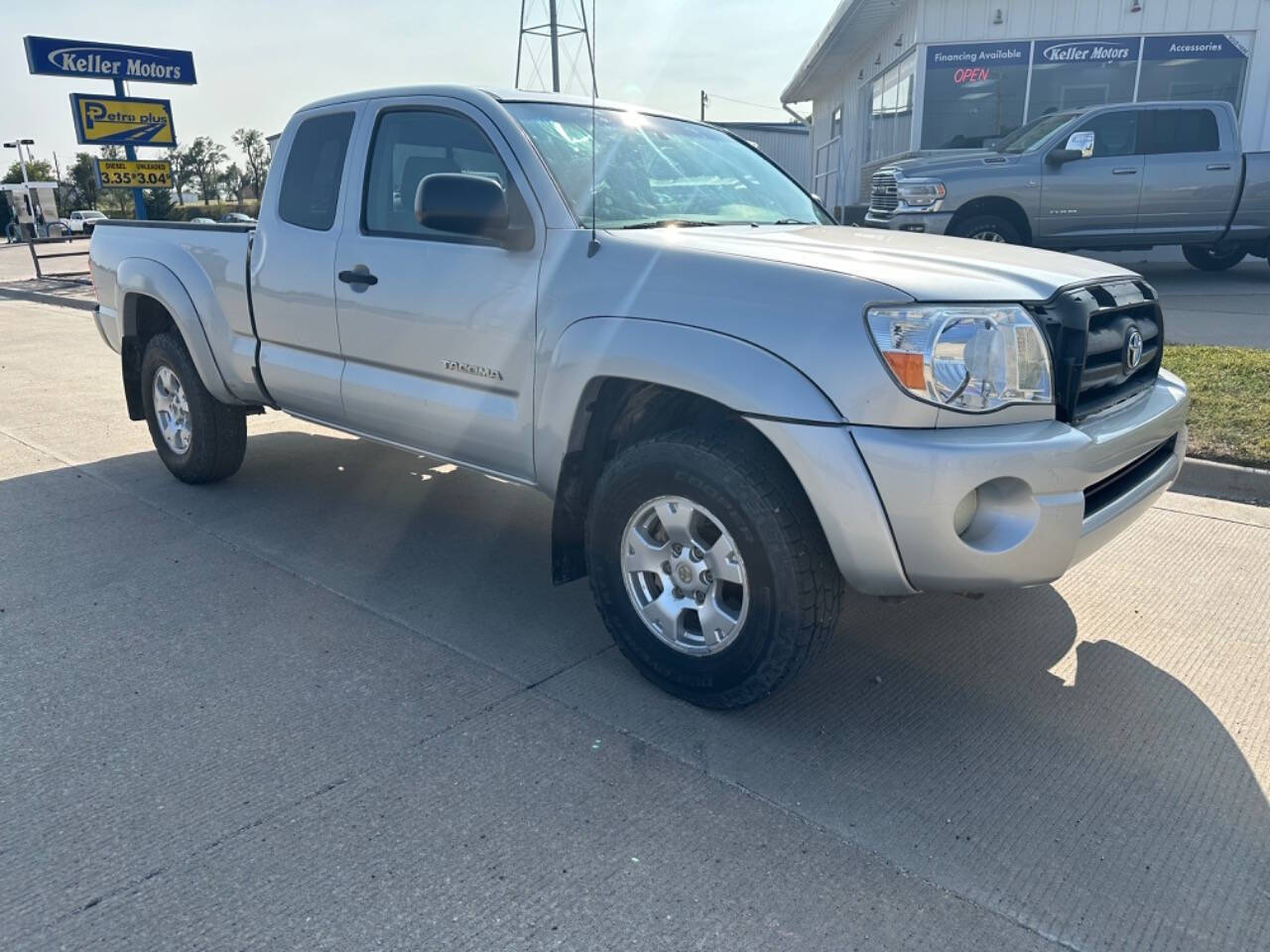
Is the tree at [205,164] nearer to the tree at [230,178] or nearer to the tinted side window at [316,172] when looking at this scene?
the tree at [230,178]

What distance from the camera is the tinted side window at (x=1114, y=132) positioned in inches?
437

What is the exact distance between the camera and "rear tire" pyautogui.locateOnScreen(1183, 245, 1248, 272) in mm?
12914

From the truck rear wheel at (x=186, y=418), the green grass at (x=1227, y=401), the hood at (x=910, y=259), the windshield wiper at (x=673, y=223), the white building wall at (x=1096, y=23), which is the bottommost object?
the green grass at (x=1227, y=401)

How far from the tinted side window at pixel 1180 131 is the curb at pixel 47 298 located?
14.7 metres

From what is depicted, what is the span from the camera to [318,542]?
4531mm

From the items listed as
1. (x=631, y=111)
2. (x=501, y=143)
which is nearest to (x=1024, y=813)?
(x=501, y=143)

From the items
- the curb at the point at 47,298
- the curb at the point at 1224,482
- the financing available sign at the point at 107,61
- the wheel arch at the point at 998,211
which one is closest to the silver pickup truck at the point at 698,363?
the curb at the point at 1224,482

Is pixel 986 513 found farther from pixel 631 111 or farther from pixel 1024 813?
pixel 631 111

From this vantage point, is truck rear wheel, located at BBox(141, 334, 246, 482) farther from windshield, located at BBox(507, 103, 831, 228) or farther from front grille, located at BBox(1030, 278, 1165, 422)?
front grille, located at BBox(1030, 278, 1165, 422)

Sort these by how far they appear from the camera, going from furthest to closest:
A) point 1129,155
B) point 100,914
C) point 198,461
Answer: point 1129,155
point 198,461
point 100,914

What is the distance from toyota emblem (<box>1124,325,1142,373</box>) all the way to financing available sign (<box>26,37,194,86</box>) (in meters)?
18.8

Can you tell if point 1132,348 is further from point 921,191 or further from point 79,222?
point 79,222

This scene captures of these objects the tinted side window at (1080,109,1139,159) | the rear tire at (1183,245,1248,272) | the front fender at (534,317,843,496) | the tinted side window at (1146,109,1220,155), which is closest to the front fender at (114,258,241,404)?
the front fender at (534,317,843,496)

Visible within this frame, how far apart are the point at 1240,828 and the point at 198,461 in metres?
4.84
